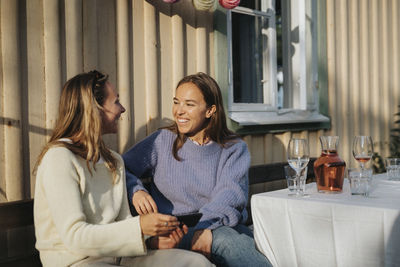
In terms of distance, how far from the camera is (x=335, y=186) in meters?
2.34

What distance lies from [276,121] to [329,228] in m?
2.25

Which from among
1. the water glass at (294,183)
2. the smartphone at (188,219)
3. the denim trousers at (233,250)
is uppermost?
the water glass at (294,183)

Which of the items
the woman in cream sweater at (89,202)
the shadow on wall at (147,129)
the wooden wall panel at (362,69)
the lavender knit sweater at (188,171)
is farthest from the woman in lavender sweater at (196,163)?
the wooden wall panel at (362,69)

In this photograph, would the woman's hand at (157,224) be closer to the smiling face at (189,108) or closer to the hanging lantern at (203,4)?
the smiling face at (189,108)

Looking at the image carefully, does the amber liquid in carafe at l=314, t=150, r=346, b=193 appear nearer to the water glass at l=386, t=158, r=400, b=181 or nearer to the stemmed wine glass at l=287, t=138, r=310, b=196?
the stemmed wine glass at l=287, t=138, r=310, b=196

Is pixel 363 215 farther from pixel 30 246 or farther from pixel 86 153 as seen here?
pixel 30 246

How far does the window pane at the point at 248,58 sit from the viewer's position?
14.8ft

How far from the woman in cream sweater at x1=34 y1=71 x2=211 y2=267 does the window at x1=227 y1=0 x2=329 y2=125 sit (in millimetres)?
2338

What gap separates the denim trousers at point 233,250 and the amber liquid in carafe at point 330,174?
46 cm

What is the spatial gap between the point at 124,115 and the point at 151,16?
0.73 meters

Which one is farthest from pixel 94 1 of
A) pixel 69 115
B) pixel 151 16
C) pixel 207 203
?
pixel 207 203

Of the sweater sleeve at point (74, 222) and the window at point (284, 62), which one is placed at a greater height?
the window at point (284, 62)

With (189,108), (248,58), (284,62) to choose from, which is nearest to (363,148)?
(189,108)

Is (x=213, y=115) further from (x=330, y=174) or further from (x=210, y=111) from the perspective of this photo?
(x=330, y=174)
